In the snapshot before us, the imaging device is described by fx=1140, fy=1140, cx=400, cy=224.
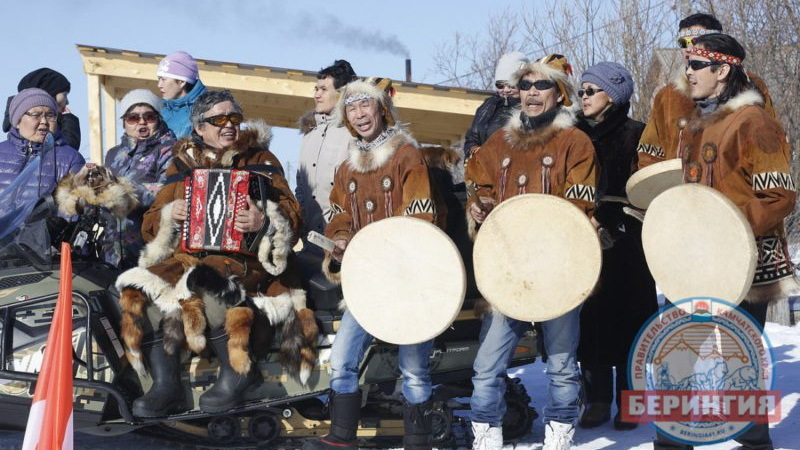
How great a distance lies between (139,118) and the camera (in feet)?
20.8

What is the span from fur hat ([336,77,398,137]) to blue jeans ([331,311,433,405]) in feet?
3.18

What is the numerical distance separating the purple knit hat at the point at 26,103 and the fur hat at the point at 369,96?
187cm

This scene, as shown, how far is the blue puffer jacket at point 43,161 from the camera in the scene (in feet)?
20.1

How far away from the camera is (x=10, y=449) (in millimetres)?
5996

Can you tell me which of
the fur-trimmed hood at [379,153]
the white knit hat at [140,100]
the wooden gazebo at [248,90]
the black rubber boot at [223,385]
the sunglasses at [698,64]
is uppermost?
the wooden gazebo at [248,90]

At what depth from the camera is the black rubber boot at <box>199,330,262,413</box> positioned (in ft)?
18.5

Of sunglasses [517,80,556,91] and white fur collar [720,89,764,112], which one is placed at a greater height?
sunglasses [517,80,556,91]

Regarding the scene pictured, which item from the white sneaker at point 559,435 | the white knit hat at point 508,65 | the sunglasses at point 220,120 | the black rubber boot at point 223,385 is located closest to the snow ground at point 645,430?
the white sneaker at point 559,435

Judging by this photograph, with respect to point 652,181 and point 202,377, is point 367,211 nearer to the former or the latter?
point 202,377

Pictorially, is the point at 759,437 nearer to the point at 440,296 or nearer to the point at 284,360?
the point at 440,296

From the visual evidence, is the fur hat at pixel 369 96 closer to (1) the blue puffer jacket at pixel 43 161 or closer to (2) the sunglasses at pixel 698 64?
(2) the sunglasses at pixel 698 64

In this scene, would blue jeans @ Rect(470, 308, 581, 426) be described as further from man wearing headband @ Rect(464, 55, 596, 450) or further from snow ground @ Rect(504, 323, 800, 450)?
snow ground @ Rect(504, 323, 800, 450)

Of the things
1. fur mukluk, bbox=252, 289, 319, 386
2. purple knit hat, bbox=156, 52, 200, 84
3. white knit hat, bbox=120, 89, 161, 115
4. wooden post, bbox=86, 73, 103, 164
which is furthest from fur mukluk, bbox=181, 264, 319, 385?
wooden post, bbox=86, 73, 103, 164

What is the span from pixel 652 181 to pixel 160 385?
2558 mm
